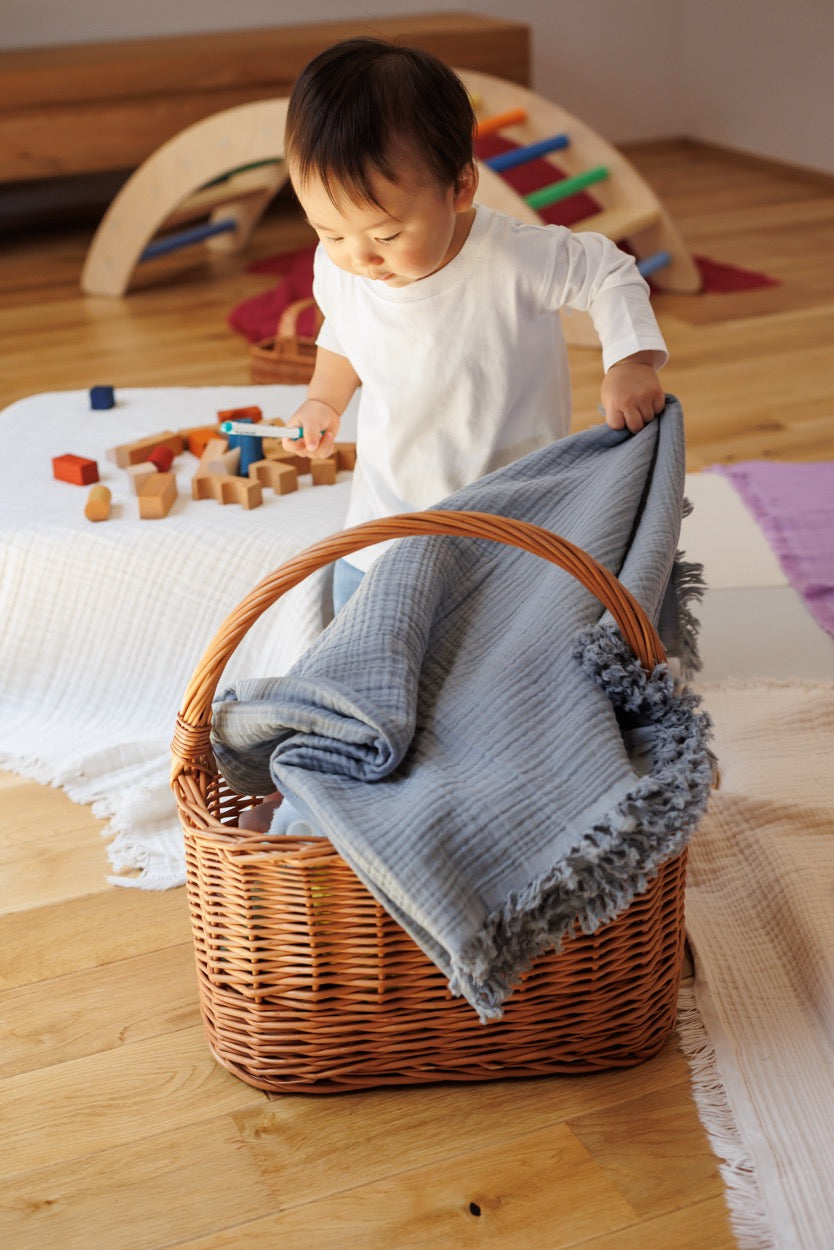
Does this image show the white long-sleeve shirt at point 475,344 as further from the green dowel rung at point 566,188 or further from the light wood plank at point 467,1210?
the green dowel rung at point 566,188

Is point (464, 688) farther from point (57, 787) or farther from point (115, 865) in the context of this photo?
point (57, 787)

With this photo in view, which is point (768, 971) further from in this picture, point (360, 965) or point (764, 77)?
point (764, 77)

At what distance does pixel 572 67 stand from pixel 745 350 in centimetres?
209

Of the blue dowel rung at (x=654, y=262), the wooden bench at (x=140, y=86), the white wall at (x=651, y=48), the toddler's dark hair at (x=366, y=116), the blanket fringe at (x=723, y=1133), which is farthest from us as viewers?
the white wall at (x=651, y=48)

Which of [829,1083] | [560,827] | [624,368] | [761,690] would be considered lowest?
[761,690]

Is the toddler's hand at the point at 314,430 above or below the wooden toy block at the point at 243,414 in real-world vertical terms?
above

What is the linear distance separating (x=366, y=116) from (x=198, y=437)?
2.30ft

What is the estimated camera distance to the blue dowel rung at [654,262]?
2918 millimetres

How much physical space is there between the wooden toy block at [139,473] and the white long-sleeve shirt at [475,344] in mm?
368

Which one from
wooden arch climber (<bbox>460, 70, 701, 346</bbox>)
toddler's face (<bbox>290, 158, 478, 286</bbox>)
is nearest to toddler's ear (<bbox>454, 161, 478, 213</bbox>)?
toddler's face (<bbox>290, 158, 478, 286</bbox>)

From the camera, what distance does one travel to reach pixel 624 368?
115 cm

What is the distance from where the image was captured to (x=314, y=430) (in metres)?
1.27

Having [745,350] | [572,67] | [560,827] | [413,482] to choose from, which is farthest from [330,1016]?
[572,67]

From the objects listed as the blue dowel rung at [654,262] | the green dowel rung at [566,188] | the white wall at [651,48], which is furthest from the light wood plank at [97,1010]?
the white wall at [651,48]
